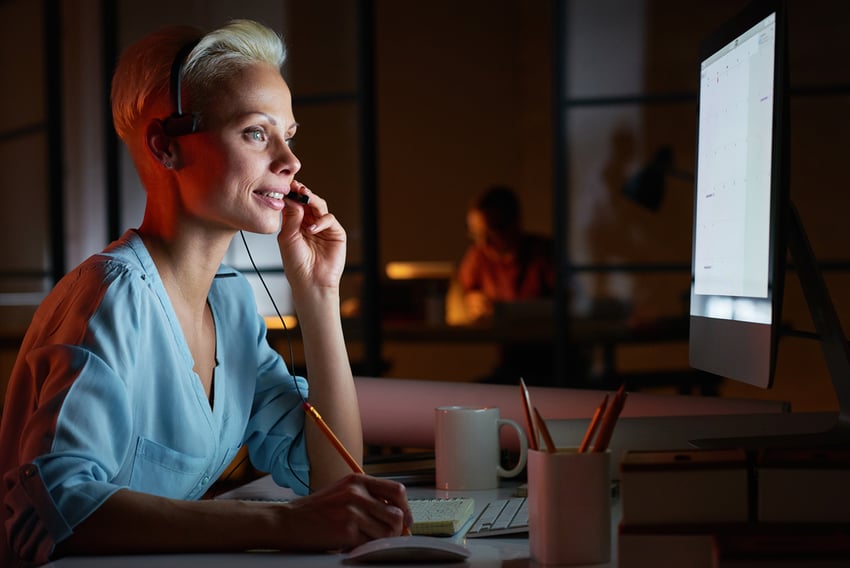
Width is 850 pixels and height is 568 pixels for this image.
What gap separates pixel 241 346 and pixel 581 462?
688 mm

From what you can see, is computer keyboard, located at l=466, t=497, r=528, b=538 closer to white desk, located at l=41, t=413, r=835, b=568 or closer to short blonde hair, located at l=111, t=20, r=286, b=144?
white desk, located at l=41, t=413, r=835, b=568

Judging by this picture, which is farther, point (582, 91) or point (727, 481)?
point (582, 91)

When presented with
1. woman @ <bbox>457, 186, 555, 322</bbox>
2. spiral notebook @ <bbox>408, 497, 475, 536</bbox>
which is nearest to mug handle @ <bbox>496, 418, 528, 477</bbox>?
spiral notebook @ <bbox>408, 497, 475, 536</bbox>

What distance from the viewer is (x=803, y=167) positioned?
623cm

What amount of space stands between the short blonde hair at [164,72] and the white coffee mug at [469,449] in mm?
546

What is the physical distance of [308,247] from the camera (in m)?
1.56

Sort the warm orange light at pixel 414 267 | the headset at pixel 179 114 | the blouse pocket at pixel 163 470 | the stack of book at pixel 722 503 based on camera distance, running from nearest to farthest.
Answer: the stack of book at pixel 722 503, the blouse pocket at pixel 163 470, the headset at pixel 179 114, the warm orange light at pixel 414 267

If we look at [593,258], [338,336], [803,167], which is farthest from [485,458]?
[593,258]

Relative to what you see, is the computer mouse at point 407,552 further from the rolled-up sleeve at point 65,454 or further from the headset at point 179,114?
the headset at point 179,114

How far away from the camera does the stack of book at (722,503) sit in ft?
2.80

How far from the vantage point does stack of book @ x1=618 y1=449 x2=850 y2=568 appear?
853mm

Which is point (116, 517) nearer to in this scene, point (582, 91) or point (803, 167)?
point (803, 167)

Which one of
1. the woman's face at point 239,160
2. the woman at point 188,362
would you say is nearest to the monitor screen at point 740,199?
the woman at point 188,362

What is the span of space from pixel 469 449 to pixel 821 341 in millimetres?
502
